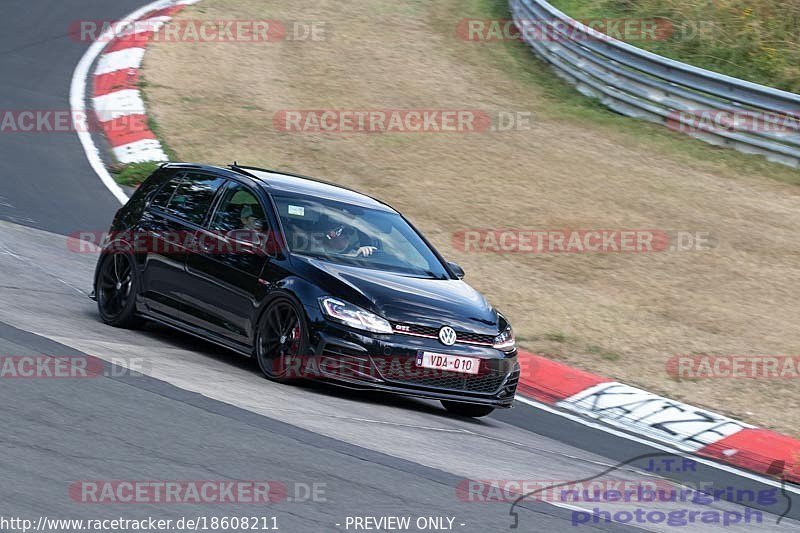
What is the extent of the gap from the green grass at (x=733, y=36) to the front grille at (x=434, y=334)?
12.2 metres

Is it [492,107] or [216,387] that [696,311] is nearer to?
[216,387]

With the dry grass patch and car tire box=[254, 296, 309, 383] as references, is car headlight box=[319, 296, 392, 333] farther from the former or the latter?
the dry grass patch

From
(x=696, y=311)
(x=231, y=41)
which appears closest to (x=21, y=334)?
(x=696, y=311)

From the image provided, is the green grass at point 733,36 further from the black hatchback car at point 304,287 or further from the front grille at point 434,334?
the front grille at point 434,334

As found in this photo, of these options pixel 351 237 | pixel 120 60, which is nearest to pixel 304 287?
pixel 351 237

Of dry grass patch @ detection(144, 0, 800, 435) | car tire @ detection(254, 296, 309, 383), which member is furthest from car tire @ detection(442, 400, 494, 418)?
dry grass patch @ detection(144, 0, 800, 435)

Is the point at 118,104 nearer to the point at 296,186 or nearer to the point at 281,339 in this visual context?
the point at 296,186

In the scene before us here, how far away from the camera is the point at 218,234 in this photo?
9250mm

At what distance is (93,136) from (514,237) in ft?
19.9

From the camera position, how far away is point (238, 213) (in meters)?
9.32

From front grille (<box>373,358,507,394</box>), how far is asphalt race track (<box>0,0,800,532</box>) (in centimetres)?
26

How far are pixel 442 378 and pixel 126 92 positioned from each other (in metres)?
11.1

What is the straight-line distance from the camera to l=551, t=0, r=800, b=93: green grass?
64.6ft

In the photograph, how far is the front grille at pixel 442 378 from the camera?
816 centimetres
